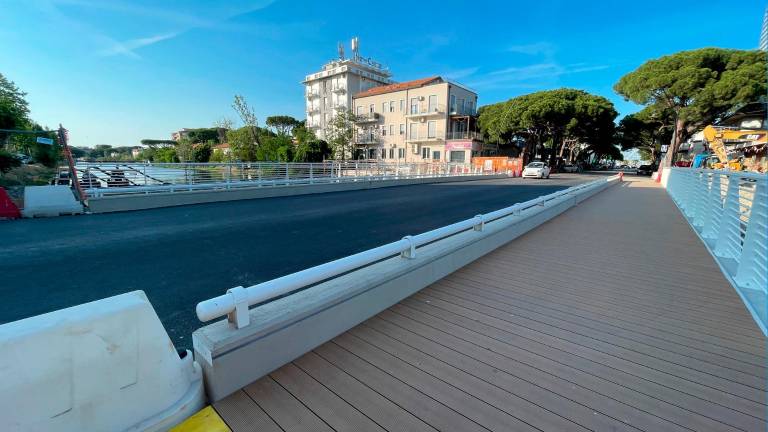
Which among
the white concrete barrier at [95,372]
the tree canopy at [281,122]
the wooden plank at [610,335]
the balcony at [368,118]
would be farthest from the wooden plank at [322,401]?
the tree canopy at [281,122]

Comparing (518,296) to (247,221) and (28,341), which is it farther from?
(247,221)

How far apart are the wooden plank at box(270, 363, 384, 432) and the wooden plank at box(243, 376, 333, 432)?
0.03 metres

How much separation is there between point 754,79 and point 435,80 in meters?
30.3

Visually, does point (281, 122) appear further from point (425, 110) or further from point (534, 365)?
point (534, 365)

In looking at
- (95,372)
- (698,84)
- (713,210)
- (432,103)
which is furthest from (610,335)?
(432,103)

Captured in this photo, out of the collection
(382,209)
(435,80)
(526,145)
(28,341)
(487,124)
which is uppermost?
(435,80)

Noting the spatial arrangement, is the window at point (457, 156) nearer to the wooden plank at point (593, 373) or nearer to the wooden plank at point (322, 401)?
the wooden plank at point (593, 373)

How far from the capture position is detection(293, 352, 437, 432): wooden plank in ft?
5.82

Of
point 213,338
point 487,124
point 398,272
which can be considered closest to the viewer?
point 213,338

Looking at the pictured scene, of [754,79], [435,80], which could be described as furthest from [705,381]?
[435,80]

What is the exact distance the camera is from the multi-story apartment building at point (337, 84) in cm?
5119

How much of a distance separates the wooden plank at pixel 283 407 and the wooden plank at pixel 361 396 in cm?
21

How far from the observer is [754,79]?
25.3m

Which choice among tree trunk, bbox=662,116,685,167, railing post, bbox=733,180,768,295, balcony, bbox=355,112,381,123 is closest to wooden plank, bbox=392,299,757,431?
railing post, bbox=733,180,768,295
